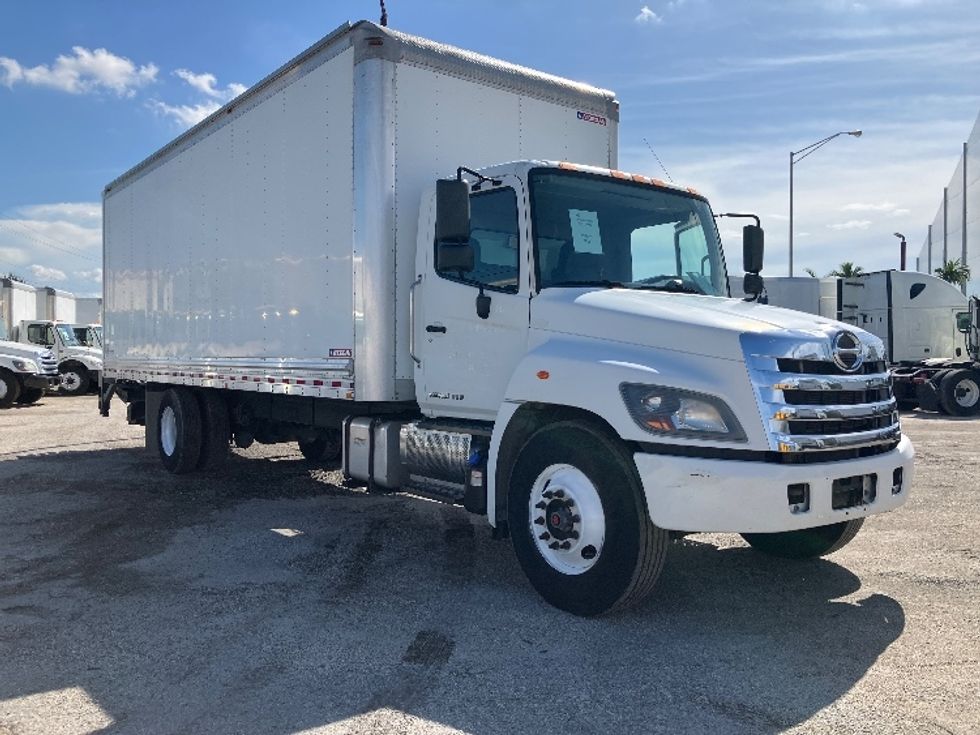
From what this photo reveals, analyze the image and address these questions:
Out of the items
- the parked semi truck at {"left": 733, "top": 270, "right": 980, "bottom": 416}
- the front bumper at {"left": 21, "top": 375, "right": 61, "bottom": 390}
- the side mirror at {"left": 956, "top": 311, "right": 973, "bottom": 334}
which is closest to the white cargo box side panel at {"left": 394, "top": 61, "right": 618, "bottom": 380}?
the parked semi truck at {"left": 733, "top": 270, "right": 980, "bottom": 416}

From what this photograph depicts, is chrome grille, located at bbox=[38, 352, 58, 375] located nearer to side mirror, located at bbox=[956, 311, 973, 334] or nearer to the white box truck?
the white box truck

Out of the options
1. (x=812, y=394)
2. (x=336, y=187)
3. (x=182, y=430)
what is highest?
(x=336, y=187)

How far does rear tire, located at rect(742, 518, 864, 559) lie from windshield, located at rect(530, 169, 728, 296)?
1793mm

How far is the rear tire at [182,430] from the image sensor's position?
10008 millimetres

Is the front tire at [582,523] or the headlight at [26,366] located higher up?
the headlight at [26,366]

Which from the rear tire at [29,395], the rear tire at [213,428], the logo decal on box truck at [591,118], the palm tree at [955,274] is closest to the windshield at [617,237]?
the logo decal on box truck at [591,118]

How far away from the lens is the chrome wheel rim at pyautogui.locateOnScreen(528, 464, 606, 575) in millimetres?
4855

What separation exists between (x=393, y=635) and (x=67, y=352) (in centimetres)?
2400

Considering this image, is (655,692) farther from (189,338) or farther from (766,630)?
(189,338)

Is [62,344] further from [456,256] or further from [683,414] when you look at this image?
[683,414]

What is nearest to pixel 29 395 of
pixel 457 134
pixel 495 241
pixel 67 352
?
pixel 67 352

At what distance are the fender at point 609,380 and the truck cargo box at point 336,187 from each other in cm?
147

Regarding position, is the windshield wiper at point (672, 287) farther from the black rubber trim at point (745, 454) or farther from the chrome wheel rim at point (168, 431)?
the chrome wheel rim at point (168, 431)

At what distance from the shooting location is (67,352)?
25359 millimetres
